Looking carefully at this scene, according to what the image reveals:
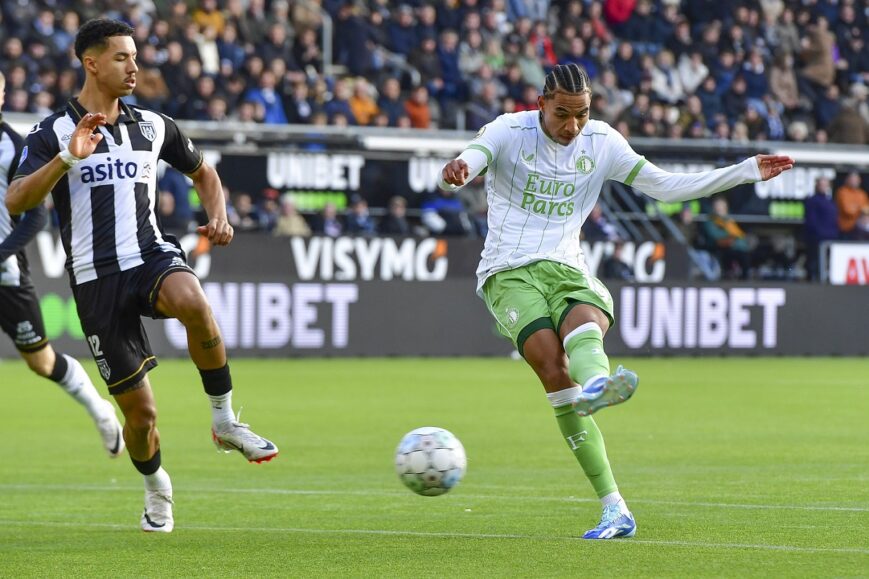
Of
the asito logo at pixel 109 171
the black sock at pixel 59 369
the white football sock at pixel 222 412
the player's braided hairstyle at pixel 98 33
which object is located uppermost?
the player's braided hairstyle at pixel 98 33

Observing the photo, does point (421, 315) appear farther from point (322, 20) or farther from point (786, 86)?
point (786, 86)

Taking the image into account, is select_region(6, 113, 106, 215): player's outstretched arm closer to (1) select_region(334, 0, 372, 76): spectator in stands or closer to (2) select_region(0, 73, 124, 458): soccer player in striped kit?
(2) select_region(0, 73, 124, 458): soccer player in striped kit

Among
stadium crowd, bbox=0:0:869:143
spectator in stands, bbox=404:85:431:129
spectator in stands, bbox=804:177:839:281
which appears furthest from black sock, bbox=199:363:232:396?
spectator in stands, bbox=804:177:839:281

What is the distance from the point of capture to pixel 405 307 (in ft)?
76.5

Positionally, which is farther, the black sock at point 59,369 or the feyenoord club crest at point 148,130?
the black sock at point 59,369

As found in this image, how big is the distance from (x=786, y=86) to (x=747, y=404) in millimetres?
15932

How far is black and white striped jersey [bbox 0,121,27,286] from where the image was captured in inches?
410

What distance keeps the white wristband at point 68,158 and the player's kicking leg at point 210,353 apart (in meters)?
0.76

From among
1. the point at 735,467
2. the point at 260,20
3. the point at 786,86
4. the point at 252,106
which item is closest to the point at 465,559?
the point at 735,467

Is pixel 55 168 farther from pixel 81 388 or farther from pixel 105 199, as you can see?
pixel 81 388

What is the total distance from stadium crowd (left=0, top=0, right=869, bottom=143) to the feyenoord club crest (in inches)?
584

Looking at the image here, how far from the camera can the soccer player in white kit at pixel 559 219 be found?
Result: 768cm

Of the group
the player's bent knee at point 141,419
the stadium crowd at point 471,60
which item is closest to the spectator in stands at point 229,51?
the stadium crowd at point 471,60

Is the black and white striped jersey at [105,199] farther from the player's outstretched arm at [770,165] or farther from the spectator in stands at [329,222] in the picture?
the spectator in stands at [329,222]
